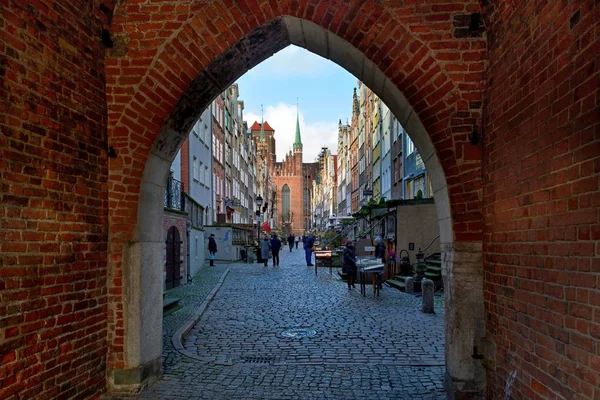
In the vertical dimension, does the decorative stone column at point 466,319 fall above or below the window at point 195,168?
below

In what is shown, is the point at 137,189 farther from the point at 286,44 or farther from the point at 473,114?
the point at 473,114

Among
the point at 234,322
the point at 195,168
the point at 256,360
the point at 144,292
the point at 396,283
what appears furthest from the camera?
the point at 195,168

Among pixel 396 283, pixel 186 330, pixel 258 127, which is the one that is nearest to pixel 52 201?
pixel 186 330

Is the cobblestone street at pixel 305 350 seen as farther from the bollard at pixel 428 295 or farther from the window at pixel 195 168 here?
the window at pixel 195 168

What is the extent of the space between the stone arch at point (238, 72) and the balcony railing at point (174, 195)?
1075 cm

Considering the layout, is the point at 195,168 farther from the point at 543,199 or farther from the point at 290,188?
the point at 290,188

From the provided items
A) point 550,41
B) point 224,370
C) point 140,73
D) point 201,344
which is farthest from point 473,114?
point 201,344

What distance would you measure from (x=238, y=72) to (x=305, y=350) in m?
4.30

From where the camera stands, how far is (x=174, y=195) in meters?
18.1

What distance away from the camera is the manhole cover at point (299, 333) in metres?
9.34

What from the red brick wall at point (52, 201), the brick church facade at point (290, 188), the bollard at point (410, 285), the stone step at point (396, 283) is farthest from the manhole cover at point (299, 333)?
the brick church facade at point (290, 188)

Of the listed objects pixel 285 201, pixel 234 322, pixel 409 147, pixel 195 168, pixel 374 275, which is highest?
pixel 285 201

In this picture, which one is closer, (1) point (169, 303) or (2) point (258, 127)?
(1) point (169, 303)

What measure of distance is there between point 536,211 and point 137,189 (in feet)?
13.9
